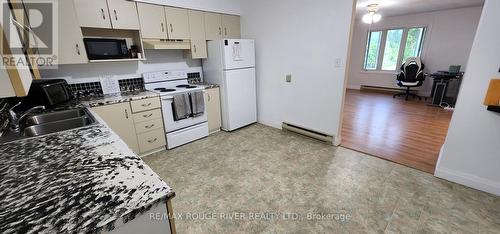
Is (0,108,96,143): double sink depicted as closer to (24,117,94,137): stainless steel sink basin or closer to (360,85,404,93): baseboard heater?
(24,117,94,137): stainless steel sink basin

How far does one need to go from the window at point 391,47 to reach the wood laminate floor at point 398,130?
1522 millimetres

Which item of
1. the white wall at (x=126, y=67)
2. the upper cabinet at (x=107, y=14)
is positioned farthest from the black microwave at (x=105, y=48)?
the white wall at (x=126, y=67)

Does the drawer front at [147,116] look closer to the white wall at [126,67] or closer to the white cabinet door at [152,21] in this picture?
the white wall at [126,67]

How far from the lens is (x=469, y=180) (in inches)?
80.7

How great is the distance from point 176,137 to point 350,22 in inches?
110

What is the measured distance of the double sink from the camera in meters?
1.60

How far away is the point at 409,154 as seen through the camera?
2.70 m

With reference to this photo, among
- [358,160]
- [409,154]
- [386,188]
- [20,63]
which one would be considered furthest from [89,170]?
[409,154]

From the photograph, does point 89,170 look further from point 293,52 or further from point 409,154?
point 409,154

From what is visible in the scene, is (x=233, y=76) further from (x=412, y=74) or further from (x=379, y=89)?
(x=379, y=89)

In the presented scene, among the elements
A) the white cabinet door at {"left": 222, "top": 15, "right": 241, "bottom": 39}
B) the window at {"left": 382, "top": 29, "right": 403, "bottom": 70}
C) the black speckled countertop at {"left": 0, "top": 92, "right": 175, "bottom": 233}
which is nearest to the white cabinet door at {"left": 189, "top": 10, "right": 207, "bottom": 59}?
the white cabinet door at {"left": 222, "top": 15, "right": 241, "bottom": 39}

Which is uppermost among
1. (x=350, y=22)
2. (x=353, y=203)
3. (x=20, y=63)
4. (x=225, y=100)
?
(x=350, y=22)

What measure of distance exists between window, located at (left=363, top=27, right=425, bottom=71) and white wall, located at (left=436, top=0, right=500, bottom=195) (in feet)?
16.3

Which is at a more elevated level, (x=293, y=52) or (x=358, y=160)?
(x=293, y=52)
